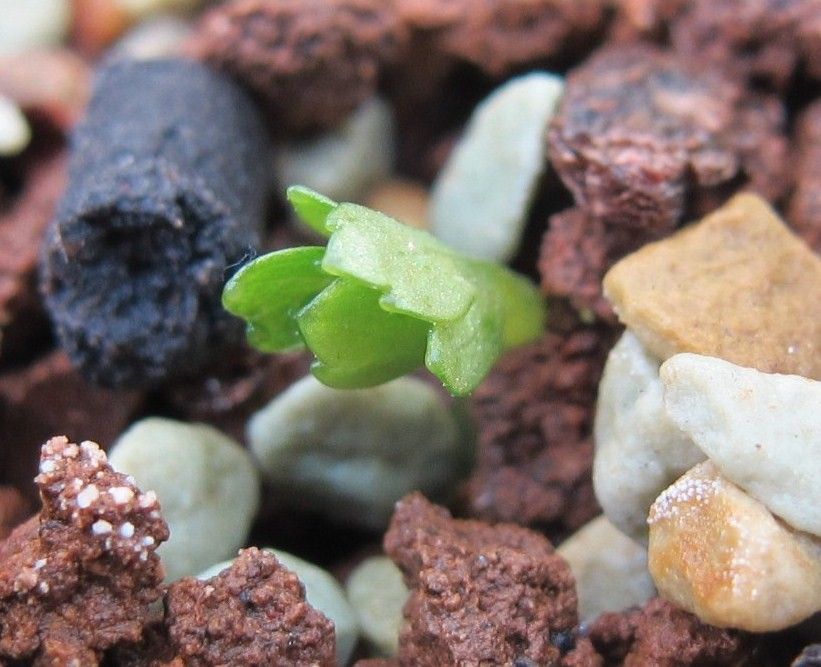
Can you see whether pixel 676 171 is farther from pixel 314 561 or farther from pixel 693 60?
pixel 314 561

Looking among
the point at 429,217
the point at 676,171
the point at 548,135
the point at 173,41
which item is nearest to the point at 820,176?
the point at 676,171

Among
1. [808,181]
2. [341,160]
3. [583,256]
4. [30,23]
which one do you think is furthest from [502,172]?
[30,23]

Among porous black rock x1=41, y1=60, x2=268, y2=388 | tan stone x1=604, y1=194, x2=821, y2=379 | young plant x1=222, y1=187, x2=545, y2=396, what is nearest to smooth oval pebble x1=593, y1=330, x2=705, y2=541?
tan stone x1=604, y1=194, x2=821, y2=379

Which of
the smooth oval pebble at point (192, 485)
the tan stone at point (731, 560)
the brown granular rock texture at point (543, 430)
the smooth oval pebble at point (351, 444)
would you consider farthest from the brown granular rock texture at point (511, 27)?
the tan stone at point (731, 560)

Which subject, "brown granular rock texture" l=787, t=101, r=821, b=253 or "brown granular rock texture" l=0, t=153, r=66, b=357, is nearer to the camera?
"brown granular rock texture" l=787, t=101, r=821, b=253

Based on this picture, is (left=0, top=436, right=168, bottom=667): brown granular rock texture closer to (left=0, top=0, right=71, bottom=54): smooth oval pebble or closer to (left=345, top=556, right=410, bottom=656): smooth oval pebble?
(left=345, top=556, right=410, bottom=656): smooth oval pebble

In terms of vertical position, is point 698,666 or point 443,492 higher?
point 698,666
